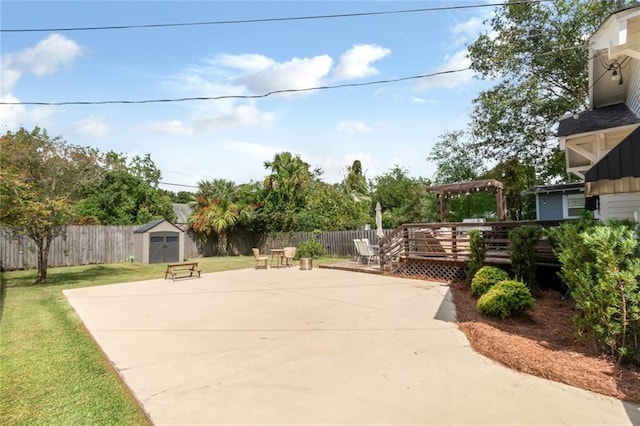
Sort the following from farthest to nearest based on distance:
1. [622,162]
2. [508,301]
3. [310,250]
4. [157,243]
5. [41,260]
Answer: [310,250]
[157,243]
[41,260]
[508,301]
[622,162]

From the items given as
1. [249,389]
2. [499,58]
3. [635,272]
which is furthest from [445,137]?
[249,389]

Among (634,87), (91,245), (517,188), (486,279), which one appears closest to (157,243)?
(91,245)

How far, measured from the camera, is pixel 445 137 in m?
25.2

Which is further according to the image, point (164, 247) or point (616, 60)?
point (164, 247)

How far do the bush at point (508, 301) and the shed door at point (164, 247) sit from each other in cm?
1665

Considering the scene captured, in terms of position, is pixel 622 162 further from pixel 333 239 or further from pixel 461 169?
pixel 461 169

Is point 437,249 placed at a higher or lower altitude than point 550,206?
lower

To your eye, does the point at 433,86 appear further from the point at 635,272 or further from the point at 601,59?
the point at 635,272

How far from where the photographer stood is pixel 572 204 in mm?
14438

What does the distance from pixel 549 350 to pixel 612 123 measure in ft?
15.9

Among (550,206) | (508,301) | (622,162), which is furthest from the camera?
(550,206)

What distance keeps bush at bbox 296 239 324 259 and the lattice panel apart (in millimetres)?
7738

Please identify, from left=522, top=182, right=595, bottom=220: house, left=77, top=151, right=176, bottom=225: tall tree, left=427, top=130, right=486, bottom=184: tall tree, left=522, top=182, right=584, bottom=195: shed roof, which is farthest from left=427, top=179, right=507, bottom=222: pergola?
left=77, top=151, right=176, bottom=225: tall tree

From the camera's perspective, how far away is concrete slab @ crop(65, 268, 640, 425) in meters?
2.66
